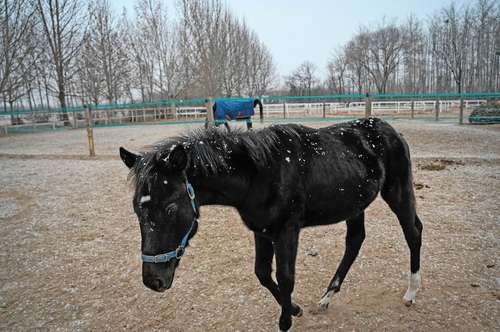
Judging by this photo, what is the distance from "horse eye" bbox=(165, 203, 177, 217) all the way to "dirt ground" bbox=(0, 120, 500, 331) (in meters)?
1.23

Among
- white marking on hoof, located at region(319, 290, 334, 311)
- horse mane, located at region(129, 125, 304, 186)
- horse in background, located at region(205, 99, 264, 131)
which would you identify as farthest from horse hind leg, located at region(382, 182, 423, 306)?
horse in background, located at region(205, 99, 264, 131)

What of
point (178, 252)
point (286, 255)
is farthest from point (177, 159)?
point (286, 255)

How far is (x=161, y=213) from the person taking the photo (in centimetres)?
148

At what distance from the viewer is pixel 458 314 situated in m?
2.21

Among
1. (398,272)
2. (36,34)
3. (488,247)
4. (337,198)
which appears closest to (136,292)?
(337,198)

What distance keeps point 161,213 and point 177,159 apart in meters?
0.29

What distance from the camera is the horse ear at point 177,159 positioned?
1444 mm

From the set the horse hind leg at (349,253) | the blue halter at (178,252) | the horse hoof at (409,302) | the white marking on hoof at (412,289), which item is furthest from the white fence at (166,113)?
the blue halter at (178,252)

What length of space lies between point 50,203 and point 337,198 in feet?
17.5

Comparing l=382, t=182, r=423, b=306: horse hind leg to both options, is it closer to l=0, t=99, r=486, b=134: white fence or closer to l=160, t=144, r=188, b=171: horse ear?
l=160, t=144, r=188, b=171: horse ear

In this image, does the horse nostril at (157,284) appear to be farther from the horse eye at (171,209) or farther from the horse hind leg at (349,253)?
the horse hind leg at (349,253)

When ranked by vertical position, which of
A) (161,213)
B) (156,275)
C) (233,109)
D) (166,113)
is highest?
(166,113)

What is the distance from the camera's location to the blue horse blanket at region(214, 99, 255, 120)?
9219mm

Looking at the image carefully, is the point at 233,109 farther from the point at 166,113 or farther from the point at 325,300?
the point at 166,113
